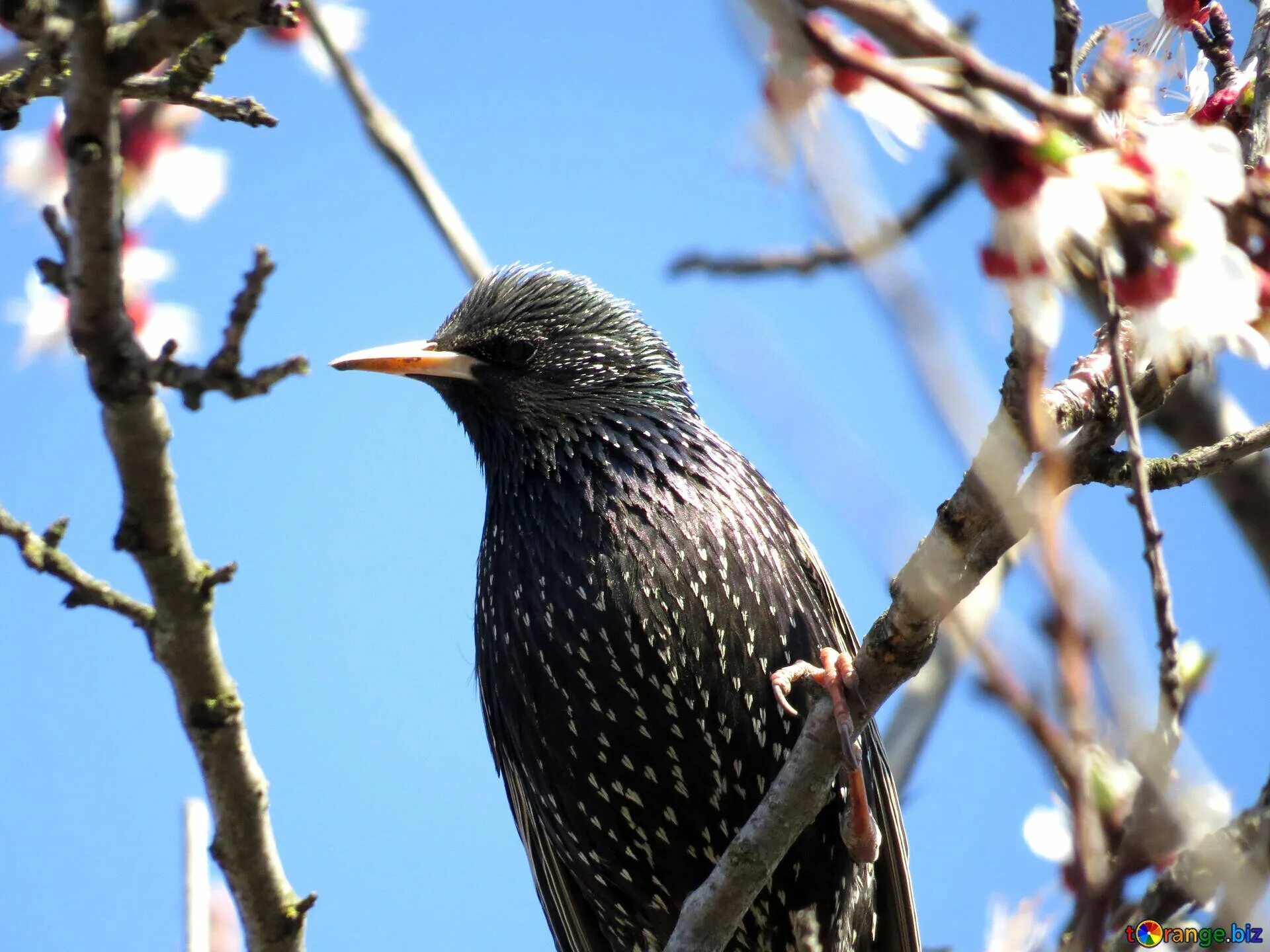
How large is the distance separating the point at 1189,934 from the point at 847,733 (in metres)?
0.79

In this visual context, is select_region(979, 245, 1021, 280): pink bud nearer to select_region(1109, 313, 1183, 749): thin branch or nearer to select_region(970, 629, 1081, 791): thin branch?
select_region(1109, 313, 1183, 749): thin branch

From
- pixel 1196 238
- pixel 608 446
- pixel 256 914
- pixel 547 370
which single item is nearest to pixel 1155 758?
pixel 1196 238

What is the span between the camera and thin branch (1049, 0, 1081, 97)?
129 cm

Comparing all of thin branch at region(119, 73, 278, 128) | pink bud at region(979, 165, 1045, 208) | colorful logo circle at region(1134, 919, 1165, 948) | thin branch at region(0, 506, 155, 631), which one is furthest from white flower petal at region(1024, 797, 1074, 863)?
thin branch at region(119, 73, 278, 128)

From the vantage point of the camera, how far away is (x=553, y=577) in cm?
365

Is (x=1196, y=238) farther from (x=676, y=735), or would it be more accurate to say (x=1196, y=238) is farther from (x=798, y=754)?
(x=676, y=735)

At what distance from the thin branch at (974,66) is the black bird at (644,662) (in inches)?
97.2

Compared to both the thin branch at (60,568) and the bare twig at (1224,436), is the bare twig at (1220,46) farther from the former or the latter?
the thin branch at (60,568)

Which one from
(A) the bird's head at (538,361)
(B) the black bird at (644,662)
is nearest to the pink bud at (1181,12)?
(B) the black bird at (644,662)

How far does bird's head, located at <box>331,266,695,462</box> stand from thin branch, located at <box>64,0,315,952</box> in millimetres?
1811

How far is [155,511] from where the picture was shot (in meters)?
2.06

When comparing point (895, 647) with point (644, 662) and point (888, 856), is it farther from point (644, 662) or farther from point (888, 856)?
point (888, 856)

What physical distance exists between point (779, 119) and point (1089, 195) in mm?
288

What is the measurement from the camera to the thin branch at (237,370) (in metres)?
1.84
